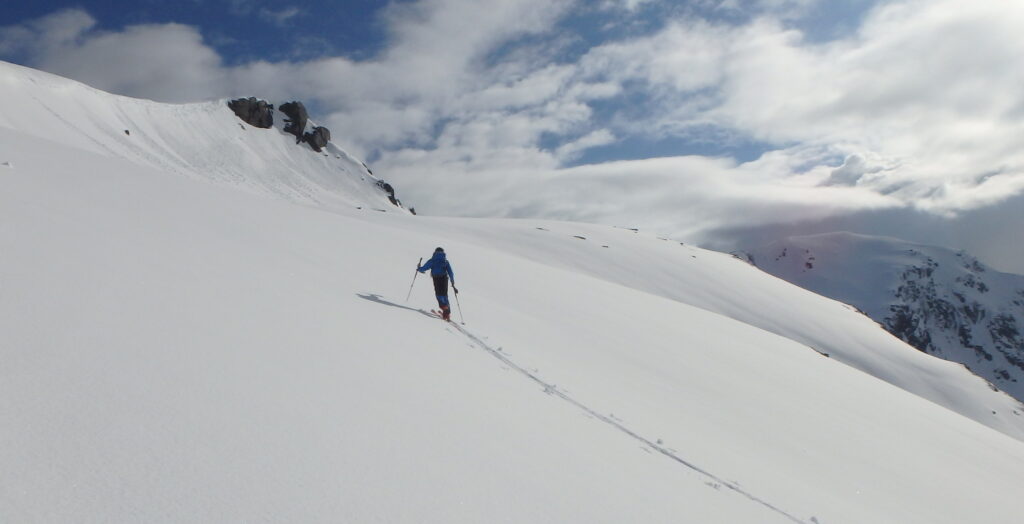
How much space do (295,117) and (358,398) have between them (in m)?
146

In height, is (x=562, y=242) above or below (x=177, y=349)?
above

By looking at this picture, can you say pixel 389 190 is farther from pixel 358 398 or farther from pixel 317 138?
pixel 358 398

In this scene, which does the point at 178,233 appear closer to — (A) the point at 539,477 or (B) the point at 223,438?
(B) the point at 223,438

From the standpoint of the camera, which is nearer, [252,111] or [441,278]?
[441,278]

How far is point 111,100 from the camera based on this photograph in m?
91.6

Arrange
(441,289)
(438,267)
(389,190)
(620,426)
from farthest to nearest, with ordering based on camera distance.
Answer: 1. (389,190)
2. (438,267)
3. (441,289)
4. (620,426)

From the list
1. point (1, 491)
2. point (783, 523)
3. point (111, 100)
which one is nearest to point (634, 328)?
point (783, 523)

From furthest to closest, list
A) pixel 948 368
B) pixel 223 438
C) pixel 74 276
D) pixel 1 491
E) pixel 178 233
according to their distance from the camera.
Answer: pixel 948 368, pixel 178 233, pixel 74 276, pixel 223 438, pixel 1 491

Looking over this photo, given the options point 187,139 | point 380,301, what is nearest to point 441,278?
point 380,301

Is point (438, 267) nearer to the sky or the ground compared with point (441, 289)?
nearer to the sky

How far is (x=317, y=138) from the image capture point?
138000 mm

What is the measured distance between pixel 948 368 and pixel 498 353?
67.6 metres

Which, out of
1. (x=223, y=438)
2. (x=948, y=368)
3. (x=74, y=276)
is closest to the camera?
(x=223, y=438)

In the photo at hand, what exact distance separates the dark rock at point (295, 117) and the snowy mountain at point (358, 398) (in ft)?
414
